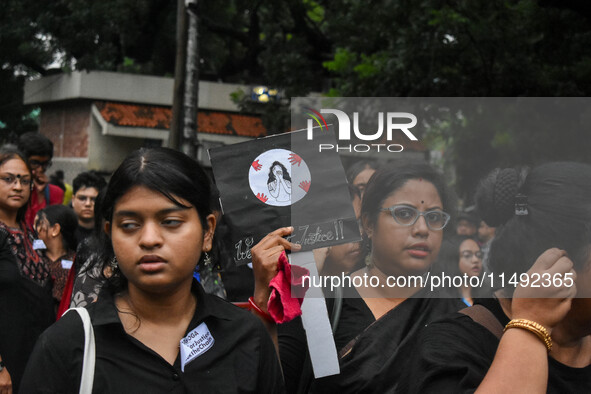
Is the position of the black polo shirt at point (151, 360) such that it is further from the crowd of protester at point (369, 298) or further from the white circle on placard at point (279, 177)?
the white circle on placard at point (279, 177)

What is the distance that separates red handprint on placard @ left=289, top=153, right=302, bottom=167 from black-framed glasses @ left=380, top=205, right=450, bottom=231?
341mm

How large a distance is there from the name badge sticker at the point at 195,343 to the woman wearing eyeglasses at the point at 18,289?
209 cm

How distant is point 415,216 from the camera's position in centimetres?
270

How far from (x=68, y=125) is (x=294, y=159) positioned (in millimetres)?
20032

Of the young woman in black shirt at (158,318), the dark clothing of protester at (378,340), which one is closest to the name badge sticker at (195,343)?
the young woman in black shirt at (158,318)

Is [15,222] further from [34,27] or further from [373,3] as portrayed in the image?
[34,27]

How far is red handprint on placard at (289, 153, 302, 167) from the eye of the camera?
2.64 metres

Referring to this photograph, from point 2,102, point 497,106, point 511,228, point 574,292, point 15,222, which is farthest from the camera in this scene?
point 2,102

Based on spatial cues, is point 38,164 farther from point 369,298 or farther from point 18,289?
point 369,298

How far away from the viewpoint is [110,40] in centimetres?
1864

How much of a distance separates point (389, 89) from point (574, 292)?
27.8 ft

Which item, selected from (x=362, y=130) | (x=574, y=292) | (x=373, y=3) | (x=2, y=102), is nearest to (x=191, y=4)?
(x=373, y=3)

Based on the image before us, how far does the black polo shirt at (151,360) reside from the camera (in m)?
1.87

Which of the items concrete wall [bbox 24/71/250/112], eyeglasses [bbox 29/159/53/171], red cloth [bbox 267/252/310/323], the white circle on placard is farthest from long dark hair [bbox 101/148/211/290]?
concrete wall [bbox 24/71/250/112]
